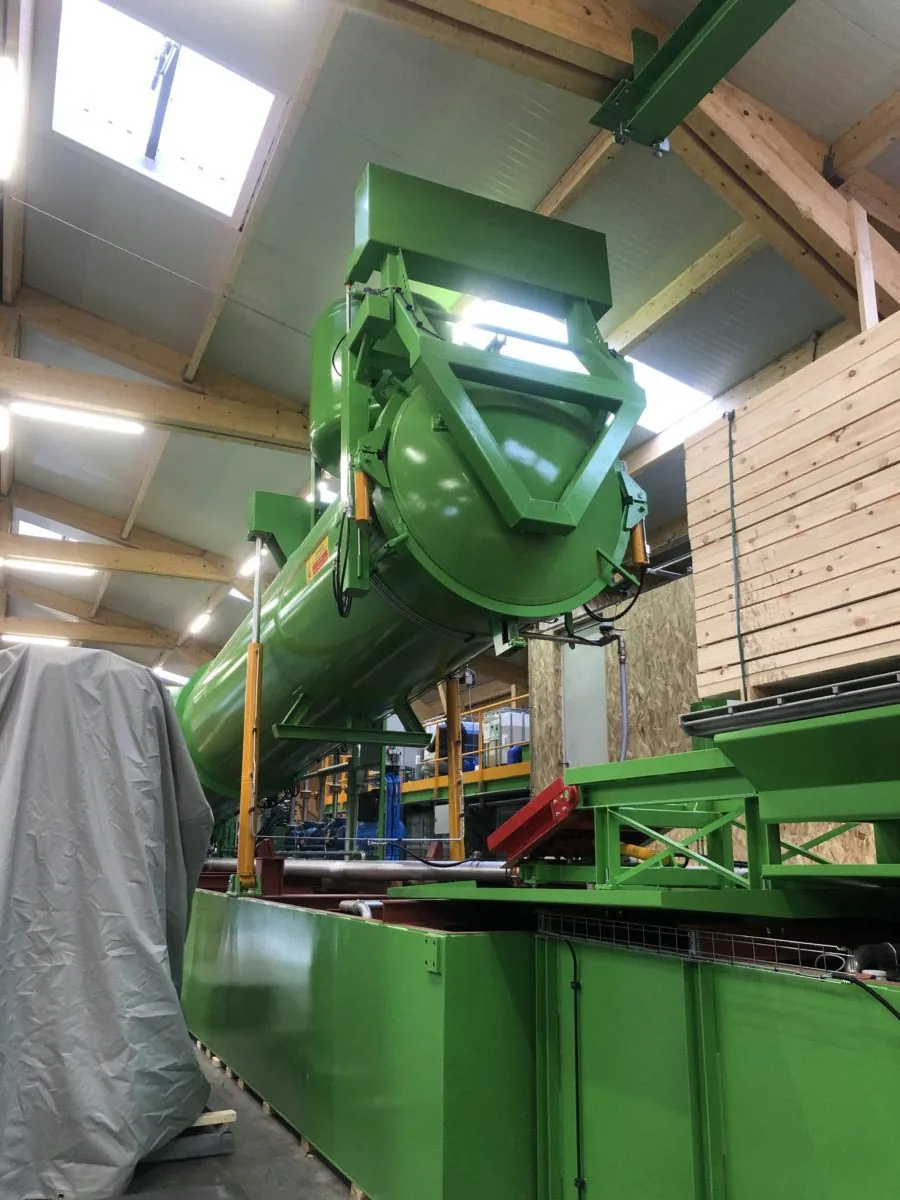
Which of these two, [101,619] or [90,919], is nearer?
[90,919]

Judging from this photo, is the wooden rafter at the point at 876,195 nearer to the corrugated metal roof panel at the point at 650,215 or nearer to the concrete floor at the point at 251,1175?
the corrugated metal roof panel at the point at 650,215

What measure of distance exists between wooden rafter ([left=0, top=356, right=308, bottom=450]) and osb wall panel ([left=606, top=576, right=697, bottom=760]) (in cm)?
374

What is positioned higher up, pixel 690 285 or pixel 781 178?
pixel 690 285

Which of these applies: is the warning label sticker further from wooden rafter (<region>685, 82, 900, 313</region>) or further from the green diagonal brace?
wooden rafter (<region>685, 82, 900, 313</region>)

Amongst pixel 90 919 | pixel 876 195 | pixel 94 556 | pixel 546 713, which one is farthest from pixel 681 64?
pixel 94 556

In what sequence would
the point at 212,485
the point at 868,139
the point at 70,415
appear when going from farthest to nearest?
the point at 212,485
the point at 70,415
the point at 868,139

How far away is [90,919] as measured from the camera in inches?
132

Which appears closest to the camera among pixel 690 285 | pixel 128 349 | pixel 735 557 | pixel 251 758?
pixel 735 557

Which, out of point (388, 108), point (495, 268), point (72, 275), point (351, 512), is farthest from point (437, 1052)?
point (72, 275)

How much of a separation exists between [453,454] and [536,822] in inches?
53.7

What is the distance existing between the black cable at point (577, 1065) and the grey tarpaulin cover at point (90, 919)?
5.37 feet

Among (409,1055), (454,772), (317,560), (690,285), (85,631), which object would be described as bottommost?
(409,1055)

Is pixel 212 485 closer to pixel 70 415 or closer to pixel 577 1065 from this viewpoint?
pixel 70 415

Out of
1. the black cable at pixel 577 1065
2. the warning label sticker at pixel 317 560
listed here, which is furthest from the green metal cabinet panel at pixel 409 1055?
the warning label sticker at pixel 317 560
